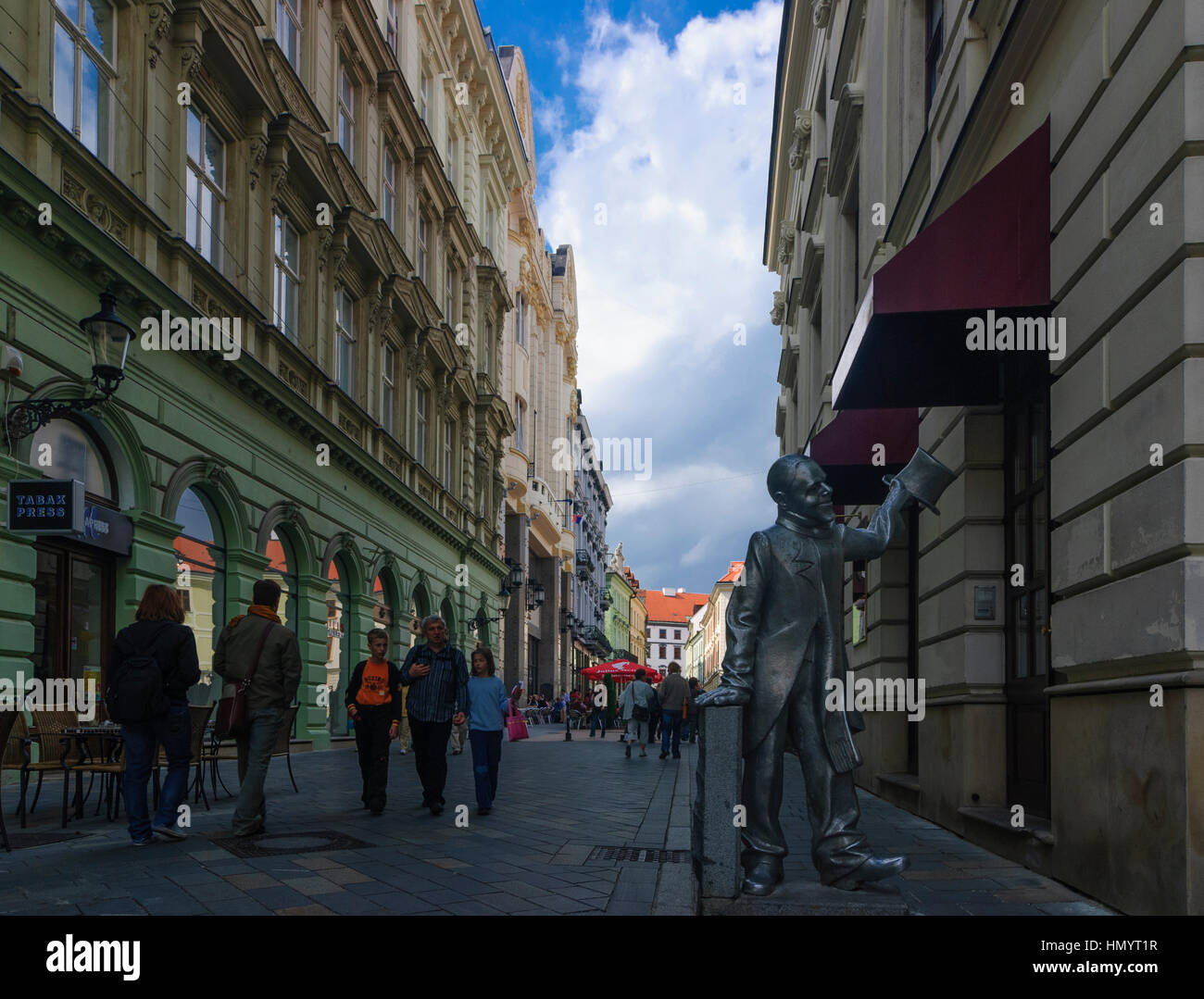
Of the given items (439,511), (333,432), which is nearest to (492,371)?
(439,511)

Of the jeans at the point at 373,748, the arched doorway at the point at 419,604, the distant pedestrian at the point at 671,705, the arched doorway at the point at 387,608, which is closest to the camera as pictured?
the jeans at the point at 373,748

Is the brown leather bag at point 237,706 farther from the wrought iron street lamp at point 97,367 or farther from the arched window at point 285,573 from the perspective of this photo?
the arched window at point 285,573

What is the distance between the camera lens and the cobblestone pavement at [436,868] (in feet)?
18.7

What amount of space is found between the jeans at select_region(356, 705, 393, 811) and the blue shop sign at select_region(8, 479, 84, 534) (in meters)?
2.93

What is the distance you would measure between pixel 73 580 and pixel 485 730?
4.59 meters

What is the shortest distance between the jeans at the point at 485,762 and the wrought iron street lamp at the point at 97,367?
445 cm

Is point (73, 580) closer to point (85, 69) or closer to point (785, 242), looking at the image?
point (85, 69)

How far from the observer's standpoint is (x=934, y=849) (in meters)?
7.97

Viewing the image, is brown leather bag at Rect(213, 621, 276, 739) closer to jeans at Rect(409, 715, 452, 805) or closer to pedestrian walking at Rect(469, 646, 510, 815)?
jeans at Rect(409, 715, 452, 805)

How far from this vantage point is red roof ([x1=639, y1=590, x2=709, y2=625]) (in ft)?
605

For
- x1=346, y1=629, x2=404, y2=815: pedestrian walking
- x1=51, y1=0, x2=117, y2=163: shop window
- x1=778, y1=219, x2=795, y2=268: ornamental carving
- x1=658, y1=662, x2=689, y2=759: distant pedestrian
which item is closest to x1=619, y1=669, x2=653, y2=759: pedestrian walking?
x1=658, y1=662, x2=689, y2=759: distant pedestrian

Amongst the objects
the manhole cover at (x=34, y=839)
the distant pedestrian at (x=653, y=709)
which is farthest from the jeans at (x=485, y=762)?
the distant pedestrian at (x=653, y=709)
